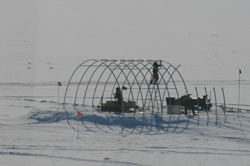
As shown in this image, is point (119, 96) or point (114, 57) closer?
point (119, 96)

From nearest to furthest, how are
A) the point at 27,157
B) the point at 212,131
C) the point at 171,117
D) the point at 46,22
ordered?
the point at 27,157 < the point at 212,131 < the point at 171,117 < the point at 46,22

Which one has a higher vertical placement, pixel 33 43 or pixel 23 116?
pixel 33 43

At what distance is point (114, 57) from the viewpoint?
55.3 meters

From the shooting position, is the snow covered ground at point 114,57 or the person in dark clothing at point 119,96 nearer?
the snow covered ground at point 114,57

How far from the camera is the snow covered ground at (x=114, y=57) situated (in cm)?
1736

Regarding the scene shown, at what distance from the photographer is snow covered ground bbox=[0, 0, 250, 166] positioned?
1736 centimetres

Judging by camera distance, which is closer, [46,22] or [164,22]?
[46,22]

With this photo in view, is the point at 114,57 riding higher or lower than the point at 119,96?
higher

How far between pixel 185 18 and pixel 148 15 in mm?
7746

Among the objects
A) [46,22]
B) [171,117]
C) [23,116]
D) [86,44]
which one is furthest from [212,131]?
[46,22]

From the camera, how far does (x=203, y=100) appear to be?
26.5m

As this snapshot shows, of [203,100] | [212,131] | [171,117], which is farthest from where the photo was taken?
[203,100]

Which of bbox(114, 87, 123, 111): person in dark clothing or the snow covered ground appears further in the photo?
bbox(114, 87, 123, 111): person in dark clothing

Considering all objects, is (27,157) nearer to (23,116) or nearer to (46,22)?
(23,116)
